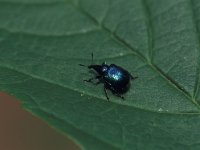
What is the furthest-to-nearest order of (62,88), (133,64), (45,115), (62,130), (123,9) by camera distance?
1. (123,9)
2. (133,64)
3. (62,88)
4. (45,115)
5. (62,130)

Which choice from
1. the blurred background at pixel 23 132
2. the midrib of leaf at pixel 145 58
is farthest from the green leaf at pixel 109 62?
the blurred background at pixel 23 132

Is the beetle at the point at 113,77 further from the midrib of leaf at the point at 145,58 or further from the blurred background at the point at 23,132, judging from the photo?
the blurred background at the point at 23,132

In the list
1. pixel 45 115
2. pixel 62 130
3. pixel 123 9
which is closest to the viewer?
pixel 62 130

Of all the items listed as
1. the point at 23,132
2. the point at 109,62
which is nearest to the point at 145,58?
the point at 109,62

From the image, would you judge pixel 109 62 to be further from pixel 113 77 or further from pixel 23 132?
pixel 23 132

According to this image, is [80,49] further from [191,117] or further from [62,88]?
[191,117]

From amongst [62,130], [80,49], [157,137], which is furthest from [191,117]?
[80,49]
